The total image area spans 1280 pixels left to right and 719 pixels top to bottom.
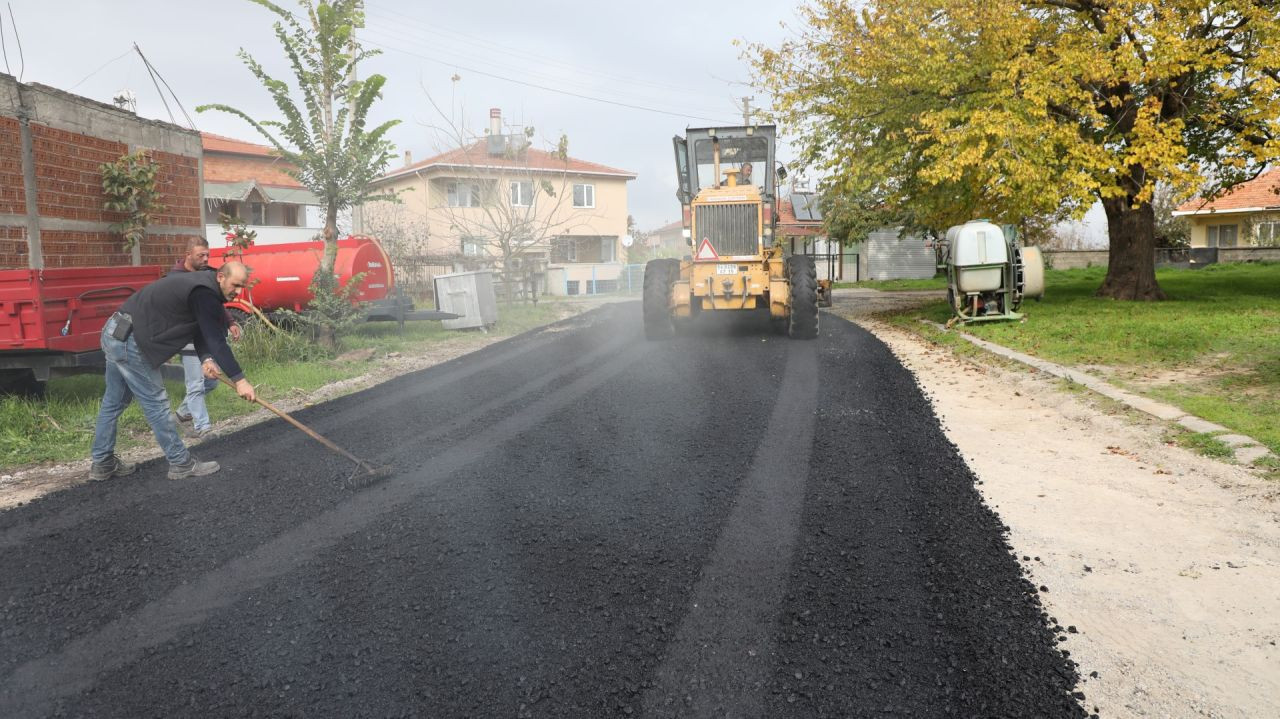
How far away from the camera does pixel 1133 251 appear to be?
57.2ft

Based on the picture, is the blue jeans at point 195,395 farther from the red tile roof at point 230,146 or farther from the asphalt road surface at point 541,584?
the red tile roof at point 230,146

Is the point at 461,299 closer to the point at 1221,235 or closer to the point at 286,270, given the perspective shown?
the point at 286,270

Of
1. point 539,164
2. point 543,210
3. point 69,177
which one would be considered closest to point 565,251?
point 543,210

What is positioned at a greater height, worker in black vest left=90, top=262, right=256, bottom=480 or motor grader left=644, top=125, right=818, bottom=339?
motor grader left=644, top=125, right=818, bottom=339

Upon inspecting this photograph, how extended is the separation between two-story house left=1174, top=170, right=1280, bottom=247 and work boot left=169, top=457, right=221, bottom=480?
131ft

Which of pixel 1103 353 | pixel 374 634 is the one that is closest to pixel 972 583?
pixel 374 634

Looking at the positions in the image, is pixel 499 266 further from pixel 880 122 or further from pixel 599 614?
pixel 599 614

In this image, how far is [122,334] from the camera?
5.66 m

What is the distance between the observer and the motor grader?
12.7m

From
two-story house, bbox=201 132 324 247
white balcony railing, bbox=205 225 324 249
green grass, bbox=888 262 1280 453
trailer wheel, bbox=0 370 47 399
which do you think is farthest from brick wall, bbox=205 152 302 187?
green grass, bbox=888 262 1280 453

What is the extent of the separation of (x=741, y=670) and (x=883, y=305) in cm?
2083

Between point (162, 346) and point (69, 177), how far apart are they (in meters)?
6.55

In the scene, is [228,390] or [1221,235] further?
[1221,235]

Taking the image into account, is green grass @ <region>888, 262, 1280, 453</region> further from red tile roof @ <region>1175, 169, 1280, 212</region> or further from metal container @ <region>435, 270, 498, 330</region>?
red tile roof @ <region>1175, 169, 1280, 212</region>
